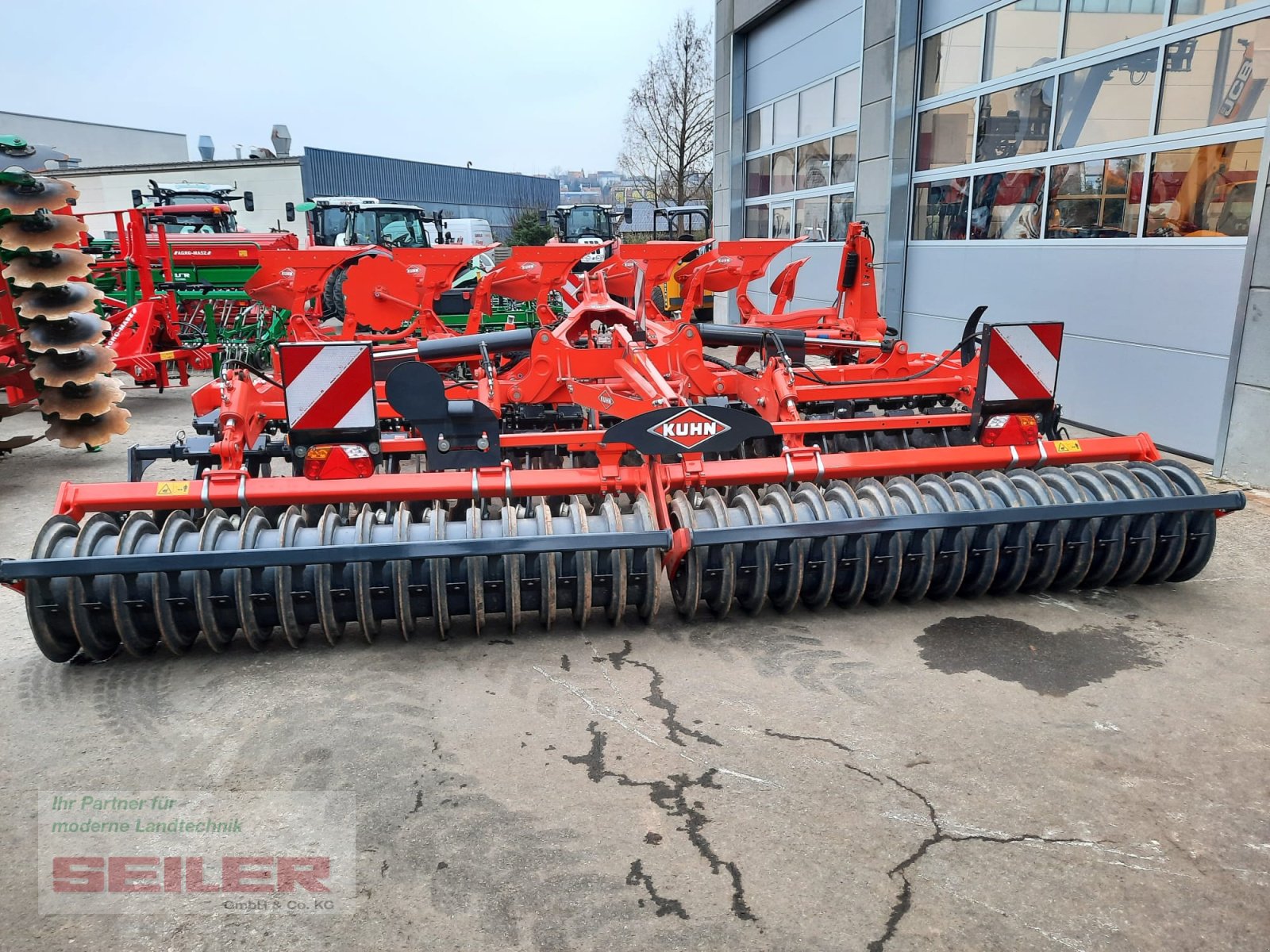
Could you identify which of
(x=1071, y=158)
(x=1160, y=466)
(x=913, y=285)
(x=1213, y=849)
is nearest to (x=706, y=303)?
(x=913, y=285)

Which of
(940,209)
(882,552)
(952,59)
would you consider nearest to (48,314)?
(882,552)

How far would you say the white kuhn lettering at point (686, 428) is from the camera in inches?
163

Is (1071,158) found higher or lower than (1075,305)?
higher

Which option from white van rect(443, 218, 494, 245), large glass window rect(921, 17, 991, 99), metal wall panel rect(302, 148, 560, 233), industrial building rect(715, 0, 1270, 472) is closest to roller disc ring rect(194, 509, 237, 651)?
industrial building rect(715, 0, 1270, 472)

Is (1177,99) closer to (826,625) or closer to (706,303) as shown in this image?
(826,625)

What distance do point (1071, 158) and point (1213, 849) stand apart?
751 centimetres

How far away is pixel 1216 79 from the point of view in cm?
685

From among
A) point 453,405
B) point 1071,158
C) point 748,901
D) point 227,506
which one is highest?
point 1071,158

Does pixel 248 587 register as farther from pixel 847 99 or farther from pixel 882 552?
pixel 847 99

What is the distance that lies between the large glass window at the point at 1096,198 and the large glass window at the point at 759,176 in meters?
7.99

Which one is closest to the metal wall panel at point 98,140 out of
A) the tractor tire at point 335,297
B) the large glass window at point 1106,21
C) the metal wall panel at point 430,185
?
the metal wall panel at point 430,185

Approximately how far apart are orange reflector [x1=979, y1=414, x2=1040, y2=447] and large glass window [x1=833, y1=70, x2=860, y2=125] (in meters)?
8.97

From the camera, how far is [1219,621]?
13.5 ft

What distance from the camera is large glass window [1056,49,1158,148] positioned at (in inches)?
298
